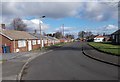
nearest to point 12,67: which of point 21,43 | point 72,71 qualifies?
point 72,71

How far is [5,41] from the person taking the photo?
146 ft

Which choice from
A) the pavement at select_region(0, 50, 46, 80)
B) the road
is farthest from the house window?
the road

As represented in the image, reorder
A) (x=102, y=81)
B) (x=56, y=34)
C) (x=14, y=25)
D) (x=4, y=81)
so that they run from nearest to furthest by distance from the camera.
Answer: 1. (x=102, y=81)
2. (x=4, y=81)
3. (x=14, y=25)
4. (x=56, y=34)

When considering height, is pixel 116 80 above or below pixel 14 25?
below

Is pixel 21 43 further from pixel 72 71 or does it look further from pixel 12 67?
pixel 72 71

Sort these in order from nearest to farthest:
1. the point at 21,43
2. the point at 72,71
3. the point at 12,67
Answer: the point at 72,71
the point at 12,67
the point at 21,43

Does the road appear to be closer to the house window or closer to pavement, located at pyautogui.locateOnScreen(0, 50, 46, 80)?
pavement, located at pyautogui.locateOnScreen(0, 50, 46, 80)

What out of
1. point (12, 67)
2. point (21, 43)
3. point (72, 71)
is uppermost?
point (21, 43)

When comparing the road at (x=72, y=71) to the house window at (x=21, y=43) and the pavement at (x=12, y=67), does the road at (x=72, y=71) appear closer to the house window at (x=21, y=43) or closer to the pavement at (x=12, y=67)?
the pavement at (x=12, y=67)

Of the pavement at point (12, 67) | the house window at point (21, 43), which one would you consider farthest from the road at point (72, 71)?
the house window at point (21, 43)

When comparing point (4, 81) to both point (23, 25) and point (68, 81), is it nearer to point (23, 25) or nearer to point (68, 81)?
point (68, 81)

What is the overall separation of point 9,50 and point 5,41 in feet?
5.88

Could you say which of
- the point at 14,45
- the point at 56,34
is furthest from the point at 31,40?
the point at 56,34

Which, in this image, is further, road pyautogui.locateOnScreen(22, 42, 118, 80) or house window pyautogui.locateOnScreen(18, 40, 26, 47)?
house window pyautogui.locateOnScreen(18, 40, 26, 47)
